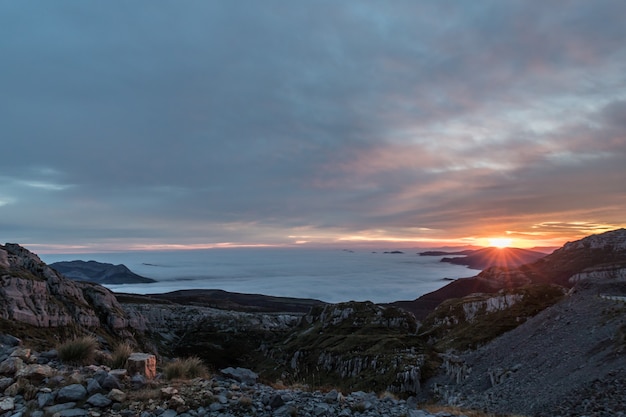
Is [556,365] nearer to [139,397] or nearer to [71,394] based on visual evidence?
[139,397]

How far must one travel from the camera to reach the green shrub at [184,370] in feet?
45.5

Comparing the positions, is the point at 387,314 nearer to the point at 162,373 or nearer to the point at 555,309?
the point at 555,309

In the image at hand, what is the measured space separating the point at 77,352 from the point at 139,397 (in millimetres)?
5646

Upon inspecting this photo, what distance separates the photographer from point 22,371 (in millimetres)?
11594

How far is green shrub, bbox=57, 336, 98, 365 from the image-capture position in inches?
567

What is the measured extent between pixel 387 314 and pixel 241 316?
78.6m

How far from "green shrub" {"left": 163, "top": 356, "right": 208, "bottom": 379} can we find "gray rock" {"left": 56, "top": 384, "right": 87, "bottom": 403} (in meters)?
3.39

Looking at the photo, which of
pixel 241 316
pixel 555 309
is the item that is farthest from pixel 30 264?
pixel 555 309

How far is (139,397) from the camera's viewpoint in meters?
10.9

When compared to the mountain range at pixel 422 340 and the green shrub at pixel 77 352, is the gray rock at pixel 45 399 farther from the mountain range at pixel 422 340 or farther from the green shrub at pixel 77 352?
the mountain range at pixel 422 340

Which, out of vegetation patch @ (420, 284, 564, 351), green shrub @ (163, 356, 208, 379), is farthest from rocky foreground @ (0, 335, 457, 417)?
vegetation patch @ (420, 284, 564, 351)

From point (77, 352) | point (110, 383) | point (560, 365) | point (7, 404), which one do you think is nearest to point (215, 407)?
point (110, 383)

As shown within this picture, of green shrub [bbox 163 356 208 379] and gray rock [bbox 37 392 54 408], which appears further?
green shrub [bbox 163 356 208 379]

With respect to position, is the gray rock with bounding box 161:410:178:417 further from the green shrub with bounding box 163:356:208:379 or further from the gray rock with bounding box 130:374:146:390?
the green shrub with bounding box 163:356:208:379
